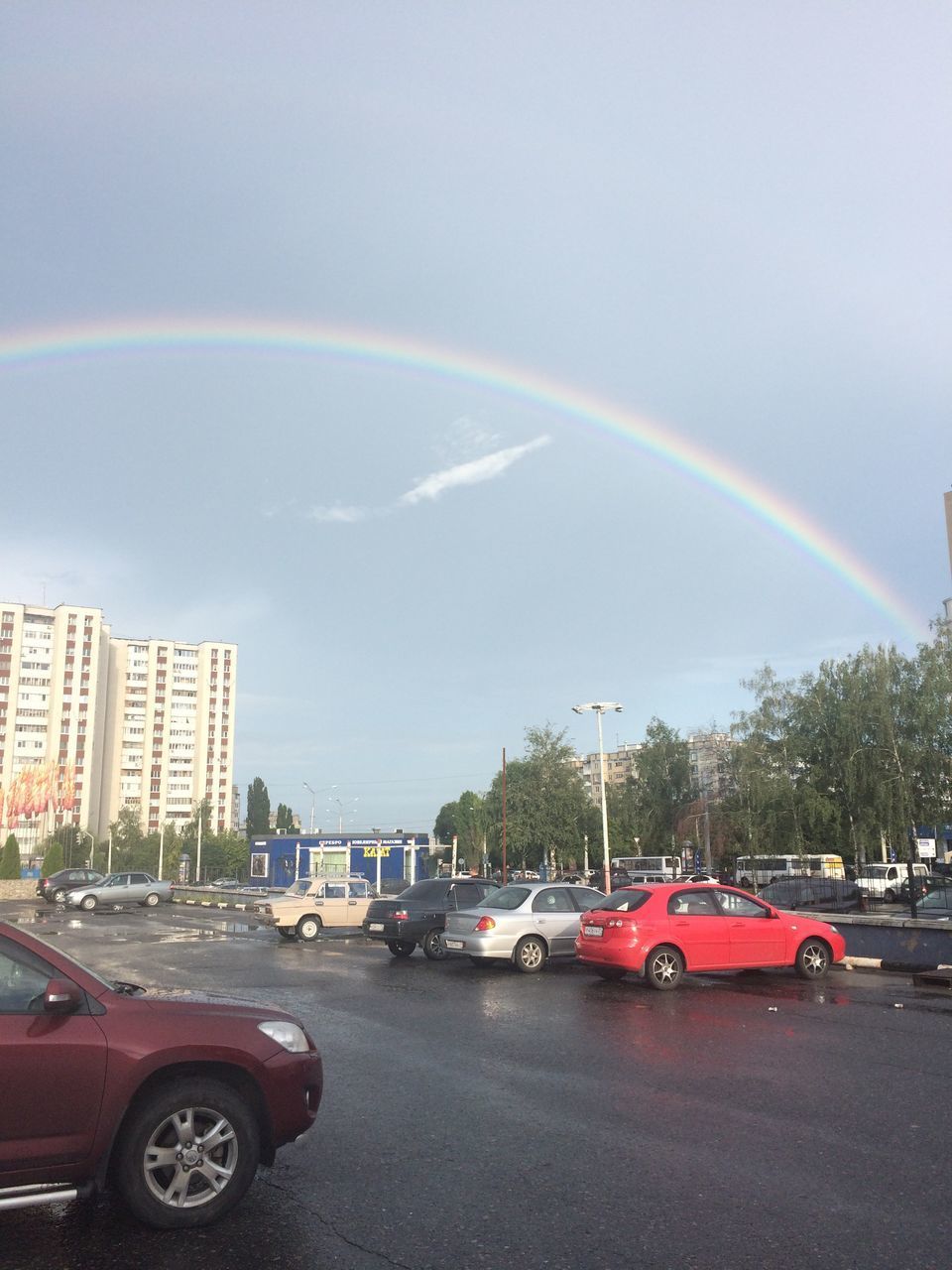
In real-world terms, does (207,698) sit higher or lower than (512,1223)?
higher

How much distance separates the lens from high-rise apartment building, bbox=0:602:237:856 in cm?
12269

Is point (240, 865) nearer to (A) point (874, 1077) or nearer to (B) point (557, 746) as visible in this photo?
(B) point (557, 746)

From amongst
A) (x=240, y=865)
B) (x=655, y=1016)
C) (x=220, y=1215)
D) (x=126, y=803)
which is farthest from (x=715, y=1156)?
(x=126, y=803)

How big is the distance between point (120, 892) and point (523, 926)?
1268 inches

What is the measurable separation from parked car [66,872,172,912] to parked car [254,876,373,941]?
20884 millimetres

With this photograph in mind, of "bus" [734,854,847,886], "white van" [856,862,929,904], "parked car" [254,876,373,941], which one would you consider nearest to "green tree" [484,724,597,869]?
"bus" [734,854,847,886]

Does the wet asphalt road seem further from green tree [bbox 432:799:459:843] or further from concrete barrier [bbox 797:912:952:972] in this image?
green tree [bbox 432:799:459:843]

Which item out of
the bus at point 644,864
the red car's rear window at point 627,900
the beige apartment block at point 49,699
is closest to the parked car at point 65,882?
the bus at point 644,864

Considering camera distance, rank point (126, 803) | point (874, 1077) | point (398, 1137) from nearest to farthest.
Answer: point (398, 1137)
point (874, 1077)
point (126, 803)

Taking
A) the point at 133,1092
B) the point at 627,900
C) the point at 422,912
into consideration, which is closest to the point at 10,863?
the point at 422,912

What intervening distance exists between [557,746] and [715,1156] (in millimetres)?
51411

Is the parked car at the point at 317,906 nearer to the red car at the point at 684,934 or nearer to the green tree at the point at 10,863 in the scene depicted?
the red car at the point at 684,934

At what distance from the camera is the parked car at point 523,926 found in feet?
52.3

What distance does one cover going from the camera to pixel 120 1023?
15.0ft
